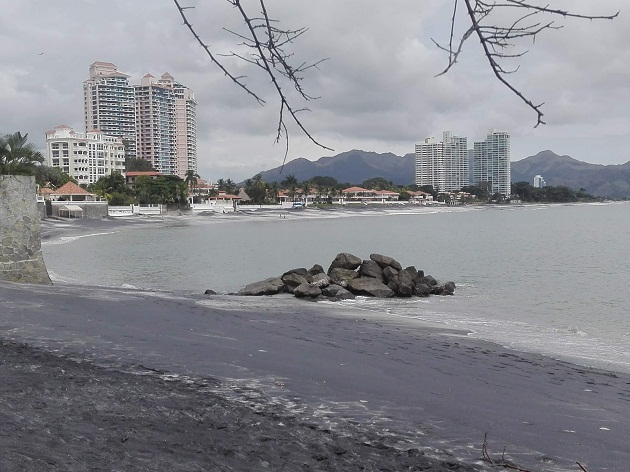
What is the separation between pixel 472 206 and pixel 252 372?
568 ft

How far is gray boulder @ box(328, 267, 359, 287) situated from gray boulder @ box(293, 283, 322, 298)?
1.76m

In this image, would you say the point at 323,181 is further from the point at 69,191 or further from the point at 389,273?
the point at 389,273

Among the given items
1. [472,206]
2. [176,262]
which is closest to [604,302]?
[176,262]

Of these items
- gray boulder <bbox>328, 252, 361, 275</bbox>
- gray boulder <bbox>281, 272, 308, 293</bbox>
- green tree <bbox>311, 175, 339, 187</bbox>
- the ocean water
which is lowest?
the ocean water

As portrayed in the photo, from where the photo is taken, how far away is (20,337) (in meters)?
8.37

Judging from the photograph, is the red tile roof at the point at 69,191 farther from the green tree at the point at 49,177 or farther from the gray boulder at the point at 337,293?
the gray boulder at the point at 337,293

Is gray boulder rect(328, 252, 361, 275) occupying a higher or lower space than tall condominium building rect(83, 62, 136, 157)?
lower

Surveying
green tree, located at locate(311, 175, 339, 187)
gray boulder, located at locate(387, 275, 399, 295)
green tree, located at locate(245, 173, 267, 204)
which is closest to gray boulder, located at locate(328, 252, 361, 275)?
gray boulder, located at locate(387, 275, 399, 295)

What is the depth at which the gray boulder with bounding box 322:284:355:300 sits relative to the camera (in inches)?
754

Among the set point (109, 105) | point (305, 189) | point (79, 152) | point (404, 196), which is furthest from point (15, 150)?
point (404, 196)

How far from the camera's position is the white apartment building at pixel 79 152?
124125 millimetres

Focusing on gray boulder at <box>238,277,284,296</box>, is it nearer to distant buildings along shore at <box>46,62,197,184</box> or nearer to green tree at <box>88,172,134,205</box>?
green tree at <box>88,172,134,205</box>

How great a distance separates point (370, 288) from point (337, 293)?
1.48 metres

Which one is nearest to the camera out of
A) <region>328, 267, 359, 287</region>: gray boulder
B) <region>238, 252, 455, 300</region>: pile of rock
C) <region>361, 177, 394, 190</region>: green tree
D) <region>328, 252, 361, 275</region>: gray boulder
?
<region>238, 252, 455, 300</region>: pile of rock
